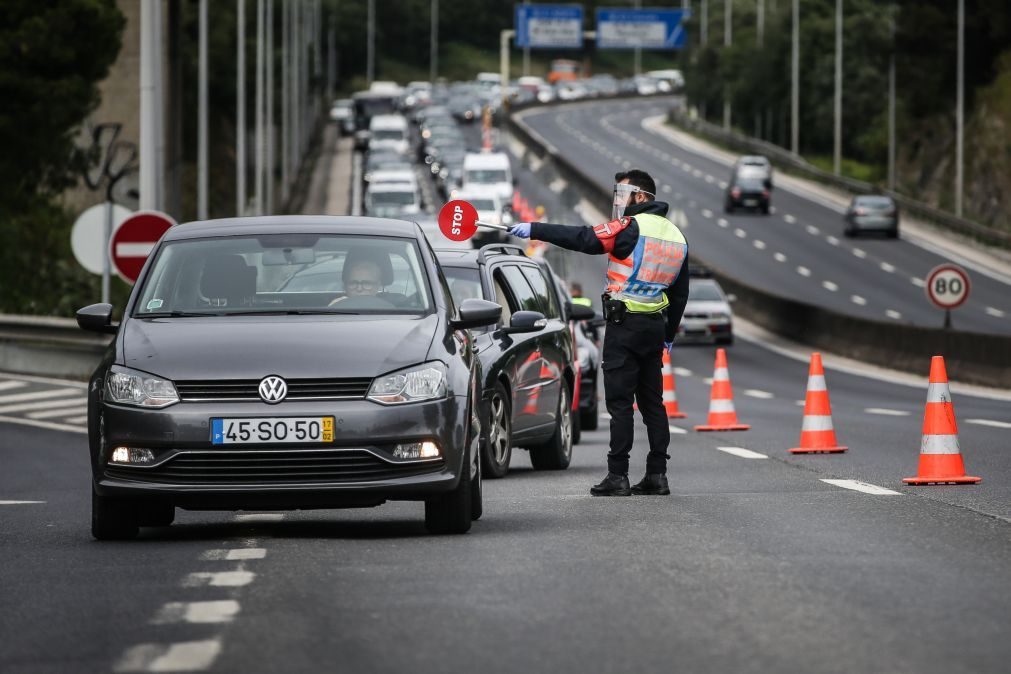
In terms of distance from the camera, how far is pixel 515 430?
16031 mm

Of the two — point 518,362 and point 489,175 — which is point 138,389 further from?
point 489,175

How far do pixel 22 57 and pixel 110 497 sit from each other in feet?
112

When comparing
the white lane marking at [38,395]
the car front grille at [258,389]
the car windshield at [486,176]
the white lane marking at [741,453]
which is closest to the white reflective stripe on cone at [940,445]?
the white lane marking at [741,453]

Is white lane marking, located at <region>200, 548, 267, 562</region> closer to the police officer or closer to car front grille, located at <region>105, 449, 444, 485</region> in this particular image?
car front grille, located at <region>105, 449, 444, 485</region>

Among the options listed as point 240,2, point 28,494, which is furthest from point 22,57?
point 28,494

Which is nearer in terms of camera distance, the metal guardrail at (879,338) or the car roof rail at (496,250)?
the car roof rail at (496,250)

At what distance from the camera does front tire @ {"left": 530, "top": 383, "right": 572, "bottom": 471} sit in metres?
16.9

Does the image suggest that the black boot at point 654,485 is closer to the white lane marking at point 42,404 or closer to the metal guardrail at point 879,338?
the white lane marking at point 42,404

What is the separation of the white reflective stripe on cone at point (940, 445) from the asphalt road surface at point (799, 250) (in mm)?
38611

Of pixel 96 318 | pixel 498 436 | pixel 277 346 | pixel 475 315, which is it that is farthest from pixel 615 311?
pixel 96 318

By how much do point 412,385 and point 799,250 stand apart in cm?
6772

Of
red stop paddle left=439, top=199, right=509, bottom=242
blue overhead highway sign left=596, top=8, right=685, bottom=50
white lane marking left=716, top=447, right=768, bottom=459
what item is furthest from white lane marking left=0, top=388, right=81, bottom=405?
blue overhead highway sign left=596, top=8, right=685, bottom=50

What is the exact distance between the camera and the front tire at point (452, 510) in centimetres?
1103

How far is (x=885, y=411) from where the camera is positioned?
27500mm
